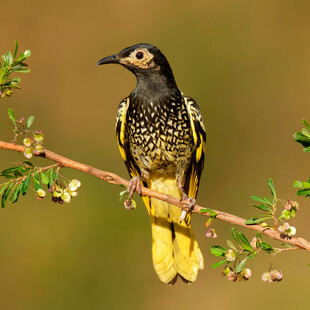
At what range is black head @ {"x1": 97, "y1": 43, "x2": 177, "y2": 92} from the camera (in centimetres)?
400

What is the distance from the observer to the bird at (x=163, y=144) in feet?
13.0

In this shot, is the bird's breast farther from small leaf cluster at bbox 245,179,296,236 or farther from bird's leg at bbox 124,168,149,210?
small leaf cluster at bbox 245,179,296,236

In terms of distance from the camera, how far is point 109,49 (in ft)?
22.7

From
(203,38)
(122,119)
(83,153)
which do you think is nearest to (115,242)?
(83,153)

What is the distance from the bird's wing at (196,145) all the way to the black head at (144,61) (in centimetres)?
23

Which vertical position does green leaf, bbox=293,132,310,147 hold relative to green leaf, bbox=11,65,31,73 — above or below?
below

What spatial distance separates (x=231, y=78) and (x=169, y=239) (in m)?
2.75

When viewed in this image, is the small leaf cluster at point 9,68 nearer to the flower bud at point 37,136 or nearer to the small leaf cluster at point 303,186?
the flower bud at point 37,136

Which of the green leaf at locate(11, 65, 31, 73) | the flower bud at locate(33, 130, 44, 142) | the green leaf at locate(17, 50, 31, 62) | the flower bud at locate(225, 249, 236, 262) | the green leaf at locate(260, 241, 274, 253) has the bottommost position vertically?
the flower bud at locate(225, 249, 236, 262)

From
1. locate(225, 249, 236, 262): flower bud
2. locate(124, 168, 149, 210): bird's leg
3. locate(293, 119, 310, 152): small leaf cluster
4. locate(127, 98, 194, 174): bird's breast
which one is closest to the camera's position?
locate(293, 119, 310, 152): small leaf cluster

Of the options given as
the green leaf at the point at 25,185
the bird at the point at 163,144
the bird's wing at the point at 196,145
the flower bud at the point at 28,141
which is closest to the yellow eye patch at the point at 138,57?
the bird at the point at 163,144

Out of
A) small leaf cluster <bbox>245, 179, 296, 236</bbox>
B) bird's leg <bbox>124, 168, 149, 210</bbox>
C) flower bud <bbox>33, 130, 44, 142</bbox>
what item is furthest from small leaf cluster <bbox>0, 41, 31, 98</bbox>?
small leaf cluster <bbox>245, 179, 296, 236</bbox>

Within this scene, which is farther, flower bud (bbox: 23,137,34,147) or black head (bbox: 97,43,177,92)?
black head (bbox: 97,43,177,92)

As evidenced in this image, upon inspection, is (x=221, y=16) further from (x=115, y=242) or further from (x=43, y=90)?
(x=115, y=242)
